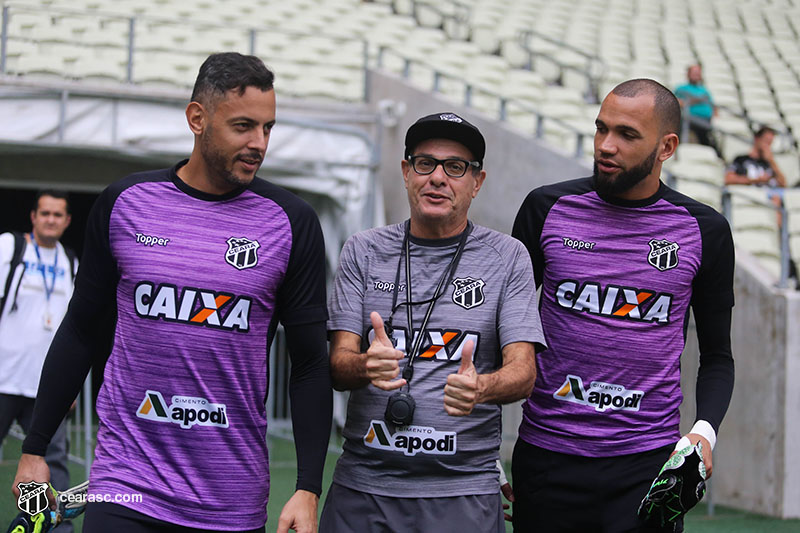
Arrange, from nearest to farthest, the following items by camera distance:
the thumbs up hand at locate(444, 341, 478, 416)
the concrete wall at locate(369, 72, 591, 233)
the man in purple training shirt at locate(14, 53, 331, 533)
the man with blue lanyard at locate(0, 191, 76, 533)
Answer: the thumbs up hand at locate(444, 341, 478, 416)
the man in purple training shirt at locate(14, 53, 331, 533)
the man with blue lanyard at locate(0, 191, 76, 533)
the concrete wall at locate(369, 72, 591, 233)

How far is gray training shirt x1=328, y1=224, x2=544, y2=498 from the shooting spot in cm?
302

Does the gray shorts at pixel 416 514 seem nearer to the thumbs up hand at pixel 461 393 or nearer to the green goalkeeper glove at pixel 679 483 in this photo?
the thumbs up hand at pixel 461 393

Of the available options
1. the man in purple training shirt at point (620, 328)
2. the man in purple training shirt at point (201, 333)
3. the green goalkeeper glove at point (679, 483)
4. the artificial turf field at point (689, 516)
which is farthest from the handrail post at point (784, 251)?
the man in purple training shirt at point (201, 333)

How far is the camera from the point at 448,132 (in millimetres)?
3170

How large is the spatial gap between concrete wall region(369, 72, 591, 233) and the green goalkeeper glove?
636cm

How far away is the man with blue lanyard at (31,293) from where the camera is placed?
6469 millimetres

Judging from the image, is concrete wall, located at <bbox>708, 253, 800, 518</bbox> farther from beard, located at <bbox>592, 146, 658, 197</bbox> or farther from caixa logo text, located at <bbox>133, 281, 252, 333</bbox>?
caixa logo text, located at <bbox>133, 281, 252, 333</bbox>

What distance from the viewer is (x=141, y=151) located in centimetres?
1034

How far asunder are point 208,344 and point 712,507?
5.81 m

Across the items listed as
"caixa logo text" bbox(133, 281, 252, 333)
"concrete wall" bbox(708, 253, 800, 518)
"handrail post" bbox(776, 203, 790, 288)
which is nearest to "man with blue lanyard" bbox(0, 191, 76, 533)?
"caixa logo text" bbox(133, 281, 252, 333)

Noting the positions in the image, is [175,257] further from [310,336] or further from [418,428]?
[418,428]

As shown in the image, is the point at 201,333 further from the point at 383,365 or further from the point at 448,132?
the point at 448,132

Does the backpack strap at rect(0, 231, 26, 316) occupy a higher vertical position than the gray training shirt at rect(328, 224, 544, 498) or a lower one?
lower

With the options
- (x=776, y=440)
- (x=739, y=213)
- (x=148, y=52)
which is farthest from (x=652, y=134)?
(x=148, y=52)
